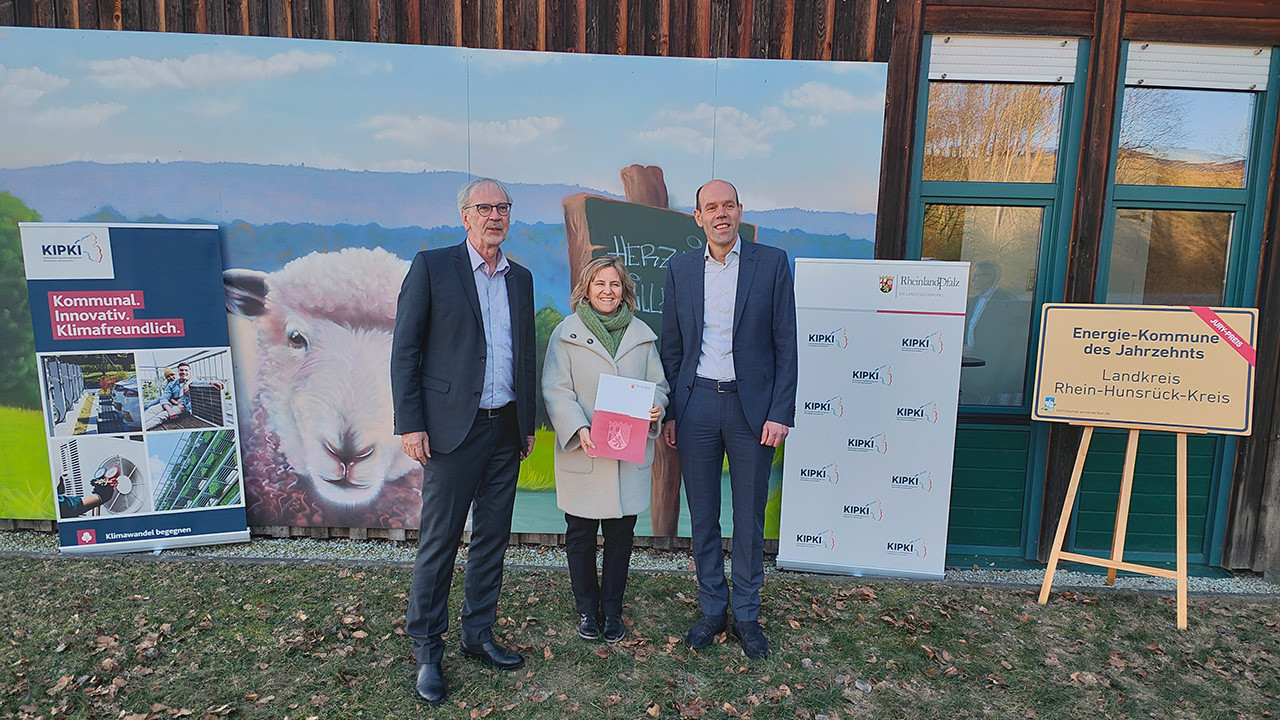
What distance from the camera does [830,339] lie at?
144 inches

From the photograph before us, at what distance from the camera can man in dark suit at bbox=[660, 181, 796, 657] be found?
281 cm

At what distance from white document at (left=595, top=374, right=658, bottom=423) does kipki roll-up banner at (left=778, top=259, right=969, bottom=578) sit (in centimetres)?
137

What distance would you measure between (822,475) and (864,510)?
33cm

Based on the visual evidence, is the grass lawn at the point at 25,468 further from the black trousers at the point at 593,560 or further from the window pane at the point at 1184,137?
the window pane at the point at 1184,137

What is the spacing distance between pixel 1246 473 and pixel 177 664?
633 cm

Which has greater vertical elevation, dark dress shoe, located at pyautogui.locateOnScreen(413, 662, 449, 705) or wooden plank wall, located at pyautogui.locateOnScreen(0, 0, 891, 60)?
wooden plank wall, located at pyautogui.locateOnScreen(0, 0, 891, 60)

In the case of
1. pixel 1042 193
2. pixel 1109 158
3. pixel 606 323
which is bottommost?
pixel 606 323

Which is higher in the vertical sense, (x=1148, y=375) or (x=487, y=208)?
(x=487, y=208)

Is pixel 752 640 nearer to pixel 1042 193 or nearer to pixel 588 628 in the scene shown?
pixel 588 628

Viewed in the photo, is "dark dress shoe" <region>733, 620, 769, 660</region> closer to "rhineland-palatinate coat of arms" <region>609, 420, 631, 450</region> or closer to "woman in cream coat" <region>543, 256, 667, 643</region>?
"woman in cream coat" <region>543, 256, 667, 643</region>

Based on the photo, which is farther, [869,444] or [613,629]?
[869,444]

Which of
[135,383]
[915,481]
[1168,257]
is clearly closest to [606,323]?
[915,481]

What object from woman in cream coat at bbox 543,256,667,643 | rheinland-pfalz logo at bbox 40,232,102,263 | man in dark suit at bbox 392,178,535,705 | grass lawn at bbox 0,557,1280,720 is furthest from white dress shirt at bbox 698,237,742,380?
rheinland-pfalz logo at bbox 40,232,102,263

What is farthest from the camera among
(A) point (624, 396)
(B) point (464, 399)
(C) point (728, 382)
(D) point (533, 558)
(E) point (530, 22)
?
(D) point (533, 558)
